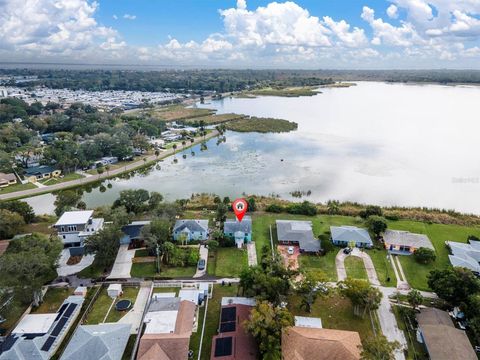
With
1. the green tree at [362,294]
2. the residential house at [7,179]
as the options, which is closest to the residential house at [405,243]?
the green tree at [362,294]

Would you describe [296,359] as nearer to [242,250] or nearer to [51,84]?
[242,250]

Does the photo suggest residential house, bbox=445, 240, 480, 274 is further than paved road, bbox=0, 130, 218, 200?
No

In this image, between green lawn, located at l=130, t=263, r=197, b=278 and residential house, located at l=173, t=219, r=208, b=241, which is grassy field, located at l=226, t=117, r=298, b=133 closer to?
residential house, located at l=173, t=219, r=208, b=241

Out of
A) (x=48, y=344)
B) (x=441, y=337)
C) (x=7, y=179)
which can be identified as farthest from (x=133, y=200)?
(x=441, y=337)

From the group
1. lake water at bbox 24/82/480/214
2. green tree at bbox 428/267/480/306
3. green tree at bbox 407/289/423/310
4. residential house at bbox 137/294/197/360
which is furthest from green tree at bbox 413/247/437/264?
residential house at bbox 137/294/197/360

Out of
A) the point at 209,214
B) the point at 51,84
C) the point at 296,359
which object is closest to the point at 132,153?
the point at 209,214

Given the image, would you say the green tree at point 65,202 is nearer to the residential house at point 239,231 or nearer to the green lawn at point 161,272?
the green lawn at point 161,272

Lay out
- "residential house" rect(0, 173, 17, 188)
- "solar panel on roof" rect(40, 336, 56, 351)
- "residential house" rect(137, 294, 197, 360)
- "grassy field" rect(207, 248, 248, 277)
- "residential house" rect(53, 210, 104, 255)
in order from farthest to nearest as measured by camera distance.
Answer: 1. "residential house" rect(0, 173, 17, 188)
2. "residential house" rect(53, 210, 104, 255)
3. "grassy field" rect(207, 248, 248, 277)
4. "solar panel on roof" rect(40, 336, 56, 351)
5. "residential house" rect(137, 294, 197, 360)
